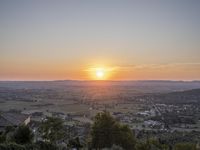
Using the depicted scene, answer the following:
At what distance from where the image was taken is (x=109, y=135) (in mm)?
33906

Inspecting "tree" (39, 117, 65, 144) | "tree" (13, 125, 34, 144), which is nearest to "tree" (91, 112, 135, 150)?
"tree" (39, 117, 65, 144)

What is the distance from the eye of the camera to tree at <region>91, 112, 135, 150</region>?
33562mm

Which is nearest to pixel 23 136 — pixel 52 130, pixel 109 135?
pixel 52 130

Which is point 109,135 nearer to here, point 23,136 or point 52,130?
point 52,130

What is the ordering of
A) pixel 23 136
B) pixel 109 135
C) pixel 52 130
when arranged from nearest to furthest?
1. pixel 23 136
2. pixel 52 130
3. pixel 109 135

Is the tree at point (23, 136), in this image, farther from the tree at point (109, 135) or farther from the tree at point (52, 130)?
the tree at point (109, 135)

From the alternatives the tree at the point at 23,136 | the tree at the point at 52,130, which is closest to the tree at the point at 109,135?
the tree at the point at 52,130

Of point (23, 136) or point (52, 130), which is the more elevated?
point (52, 130)

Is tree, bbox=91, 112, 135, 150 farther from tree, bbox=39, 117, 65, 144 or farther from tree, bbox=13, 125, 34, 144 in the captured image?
tree, bbox=13, 125, 34, 144

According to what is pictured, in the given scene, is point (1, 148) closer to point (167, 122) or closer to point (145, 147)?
point (145, 147)

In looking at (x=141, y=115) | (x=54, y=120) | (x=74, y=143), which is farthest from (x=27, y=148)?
(x=141, y=115)

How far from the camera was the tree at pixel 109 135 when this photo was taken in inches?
1321

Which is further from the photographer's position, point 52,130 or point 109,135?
point 109,135

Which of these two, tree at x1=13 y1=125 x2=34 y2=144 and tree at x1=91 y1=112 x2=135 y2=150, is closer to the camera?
tree at x1=13 y1=125 x2=34 y2=144
